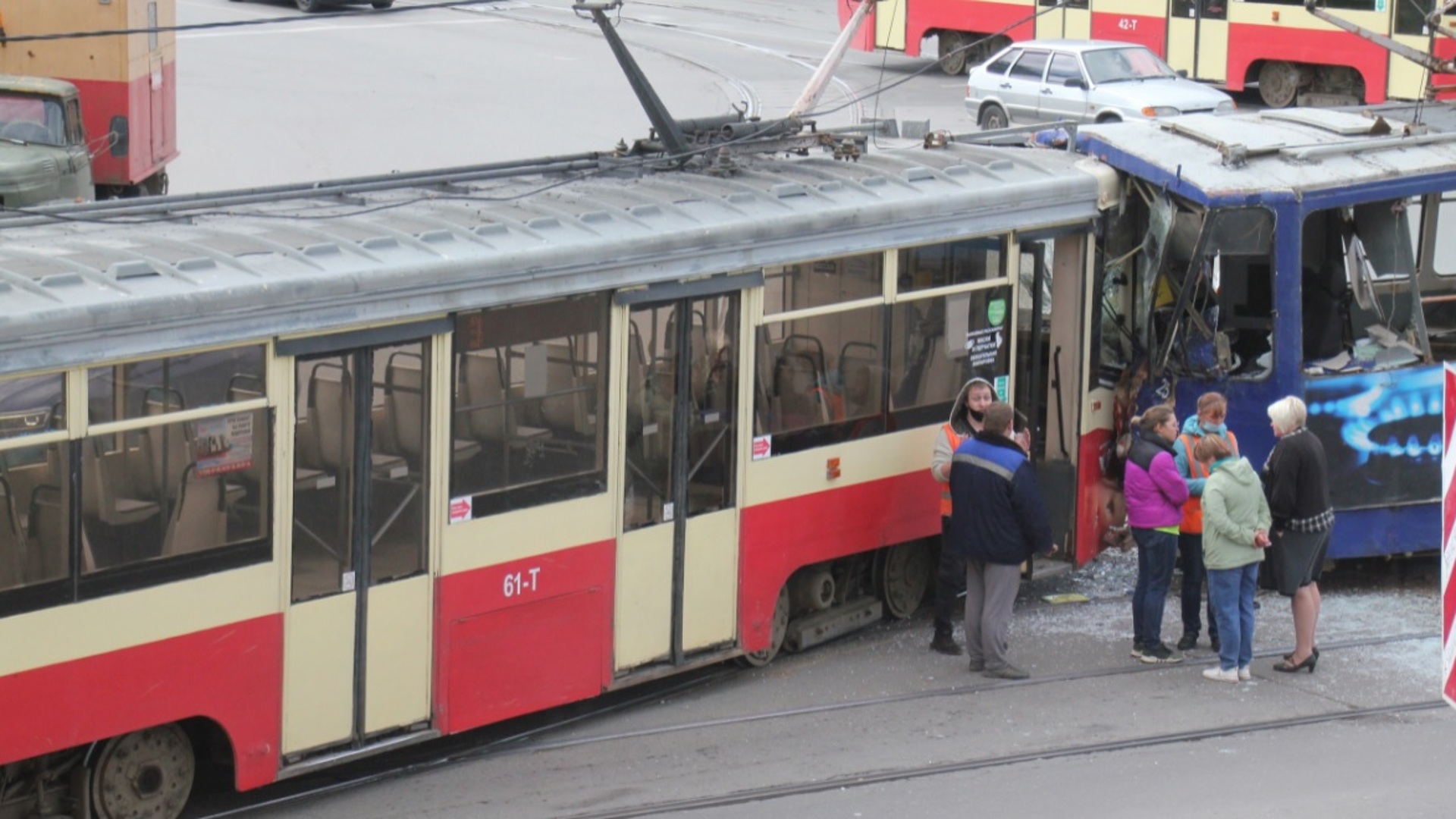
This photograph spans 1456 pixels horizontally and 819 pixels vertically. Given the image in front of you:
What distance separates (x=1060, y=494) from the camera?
11188 millimetres

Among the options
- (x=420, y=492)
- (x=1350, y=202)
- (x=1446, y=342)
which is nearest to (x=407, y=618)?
(x=420, y=492)

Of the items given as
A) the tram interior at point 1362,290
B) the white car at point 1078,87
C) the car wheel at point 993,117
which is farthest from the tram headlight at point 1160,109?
the tram interior at point 1362,290

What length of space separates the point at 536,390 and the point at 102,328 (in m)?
2.07

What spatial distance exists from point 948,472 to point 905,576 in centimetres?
111

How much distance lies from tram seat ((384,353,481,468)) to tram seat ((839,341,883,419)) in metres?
2.44

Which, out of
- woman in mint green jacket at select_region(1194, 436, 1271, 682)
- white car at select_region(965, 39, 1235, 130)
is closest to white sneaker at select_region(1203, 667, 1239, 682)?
woman in mint green jacket at select_region(1194, 436, 1271, 682)

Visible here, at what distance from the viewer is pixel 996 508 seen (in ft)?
31.9

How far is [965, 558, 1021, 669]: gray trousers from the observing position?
32.6 feet

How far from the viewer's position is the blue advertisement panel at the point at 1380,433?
→ 11.2m

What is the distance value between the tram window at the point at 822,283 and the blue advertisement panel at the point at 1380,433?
2673 millimetres

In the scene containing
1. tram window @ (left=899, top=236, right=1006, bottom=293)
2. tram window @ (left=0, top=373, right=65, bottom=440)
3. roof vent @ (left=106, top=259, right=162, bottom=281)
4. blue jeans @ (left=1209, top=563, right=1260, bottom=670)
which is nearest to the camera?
tram window @ (left=0, top=373, right=65, bottom=440)

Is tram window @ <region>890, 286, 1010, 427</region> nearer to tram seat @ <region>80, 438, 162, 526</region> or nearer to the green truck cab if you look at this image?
tram seat @ <region>80, 438, 162, 526</region>

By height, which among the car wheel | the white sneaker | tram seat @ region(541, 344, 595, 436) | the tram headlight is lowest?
the white sneaker

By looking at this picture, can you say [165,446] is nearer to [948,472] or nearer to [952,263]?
[948,472]
